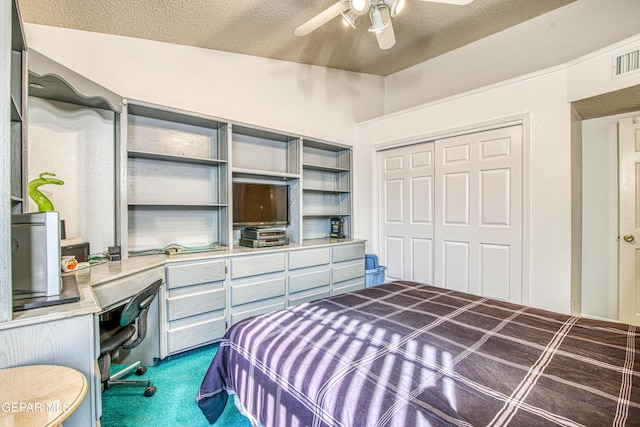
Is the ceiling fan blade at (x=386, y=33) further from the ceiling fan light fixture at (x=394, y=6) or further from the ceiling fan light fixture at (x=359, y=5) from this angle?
the ceiling fan light fixture at (x=359, y=5)

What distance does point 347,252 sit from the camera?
338cm

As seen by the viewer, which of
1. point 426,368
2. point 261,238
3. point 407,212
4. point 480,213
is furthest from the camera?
point 407,212

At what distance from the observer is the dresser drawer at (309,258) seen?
286 cm

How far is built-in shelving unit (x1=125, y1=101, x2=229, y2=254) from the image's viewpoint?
8.12ft

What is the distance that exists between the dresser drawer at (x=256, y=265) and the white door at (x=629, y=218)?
325 centimetres

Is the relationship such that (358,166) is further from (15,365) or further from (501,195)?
(15,365)

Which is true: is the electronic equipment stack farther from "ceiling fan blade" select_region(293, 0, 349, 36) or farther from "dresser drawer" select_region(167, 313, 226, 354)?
"ceiling fan blade" select_region(293, 0, 349, 36)

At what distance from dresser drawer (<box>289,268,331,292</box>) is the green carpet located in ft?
3.48

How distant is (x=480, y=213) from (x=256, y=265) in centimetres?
237

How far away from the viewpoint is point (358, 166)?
409 cm

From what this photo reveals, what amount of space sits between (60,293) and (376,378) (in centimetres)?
134

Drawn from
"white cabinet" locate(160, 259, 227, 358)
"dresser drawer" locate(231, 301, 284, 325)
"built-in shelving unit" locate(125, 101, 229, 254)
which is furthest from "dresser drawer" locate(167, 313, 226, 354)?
"built-in shelving unit" locate(125, 101, 229, 254)

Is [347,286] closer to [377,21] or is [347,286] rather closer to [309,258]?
[309,258]

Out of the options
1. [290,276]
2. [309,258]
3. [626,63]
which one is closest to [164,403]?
[290,276]
